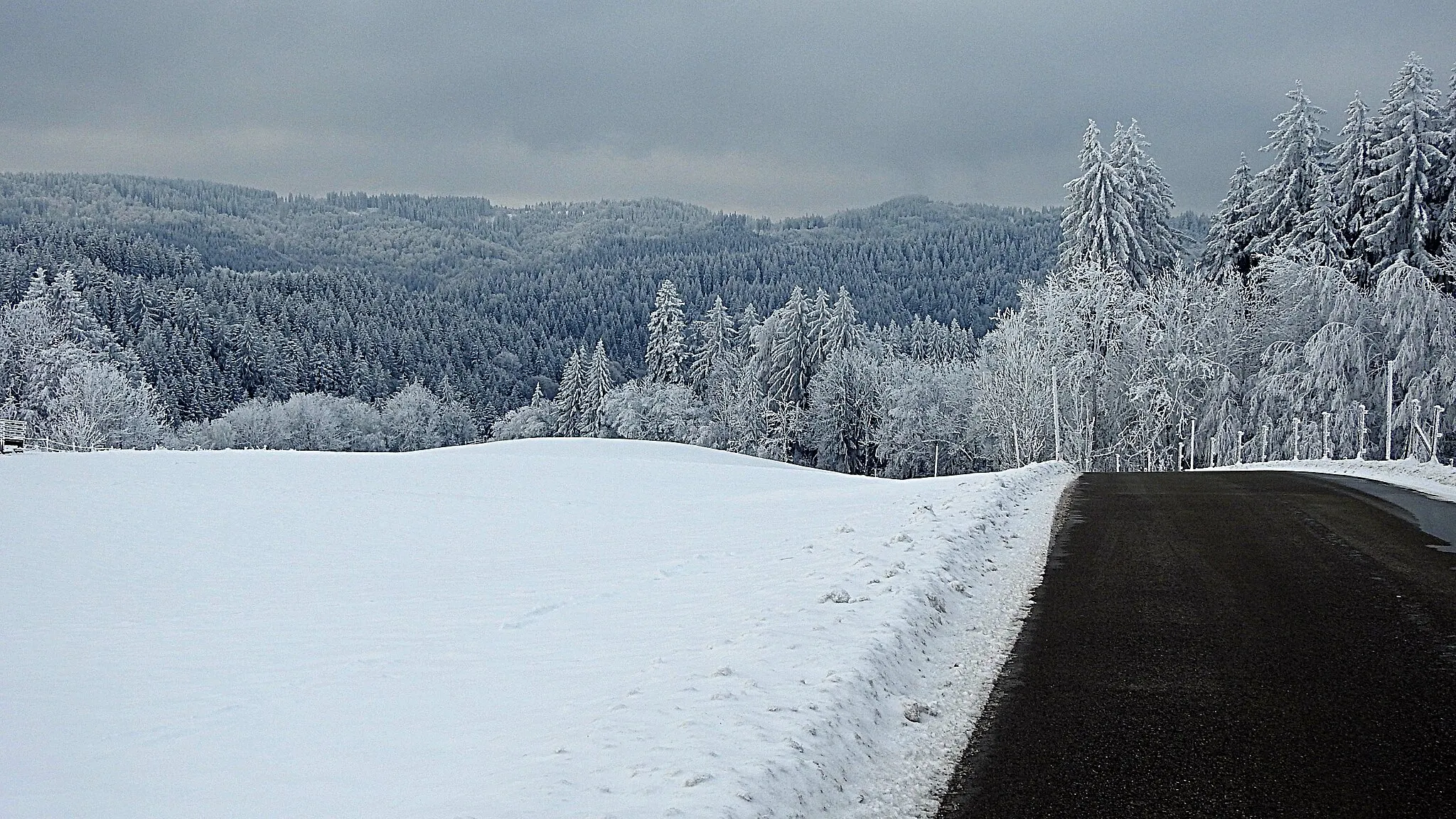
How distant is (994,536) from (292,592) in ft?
24.9

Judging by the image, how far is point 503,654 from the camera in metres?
7.46

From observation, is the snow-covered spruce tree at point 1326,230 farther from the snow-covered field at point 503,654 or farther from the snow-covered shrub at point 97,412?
the snow-covered shrub at point 97,412

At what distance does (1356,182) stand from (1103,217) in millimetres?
10722

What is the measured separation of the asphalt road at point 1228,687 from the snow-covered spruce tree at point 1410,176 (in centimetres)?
3413

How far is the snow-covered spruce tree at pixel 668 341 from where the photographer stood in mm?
77938

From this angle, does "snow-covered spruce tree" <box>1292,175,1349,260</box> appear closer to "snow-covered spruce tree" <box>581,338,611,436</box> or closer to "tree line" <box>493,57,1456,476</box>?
"tree line" <box>493,57,1456,476</box>

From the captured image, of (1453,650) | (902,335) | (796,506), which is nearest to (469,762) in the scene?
(1453,650)

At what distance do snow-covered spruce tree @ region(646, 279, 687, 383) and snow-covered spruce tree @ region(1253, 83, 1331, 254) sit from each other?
43.1 m

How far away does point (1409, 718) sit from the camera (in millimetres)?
4711

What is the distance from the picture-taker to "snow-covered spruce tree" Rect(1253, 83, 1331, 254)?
4447 cm

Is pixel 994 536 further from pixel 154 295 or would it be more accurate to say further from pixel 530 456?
pixel 154 295

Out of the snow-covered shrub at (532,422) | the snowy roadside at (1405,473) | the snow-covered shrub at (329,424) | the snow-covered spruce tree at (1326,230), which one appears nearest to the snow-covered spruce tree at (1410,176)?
the snow-covered spruce tree at (1326,230)

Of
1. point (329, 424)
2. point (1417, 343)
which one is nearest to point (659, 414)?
point (329, 424)

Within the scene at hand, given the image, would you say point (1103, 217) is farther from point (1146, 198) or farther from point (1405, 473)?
point (1405, 473)
